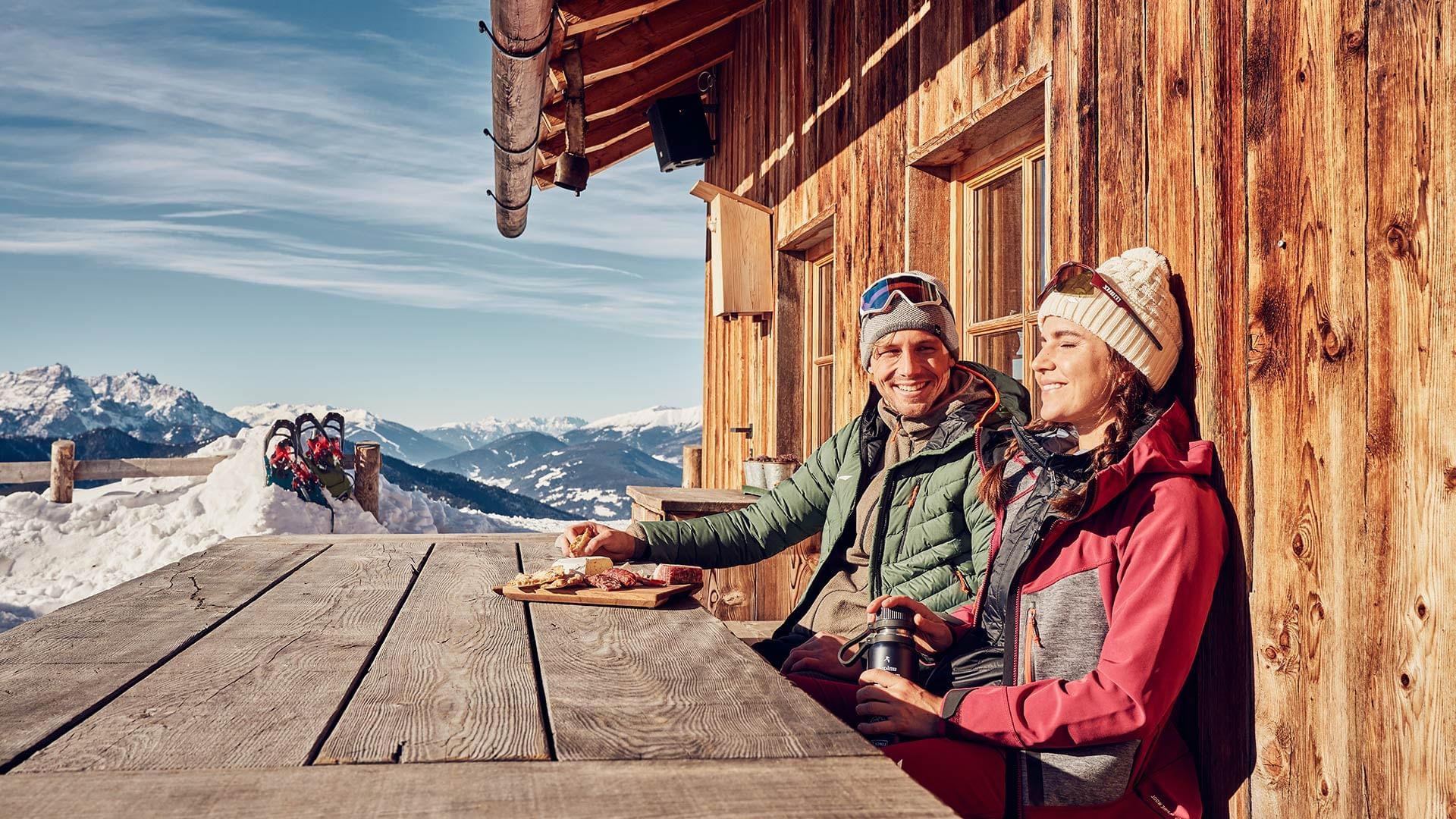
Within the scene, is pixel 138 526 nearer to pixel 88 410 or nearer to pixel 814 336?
pixel 814 336

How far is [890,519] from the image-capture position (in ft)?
8.07

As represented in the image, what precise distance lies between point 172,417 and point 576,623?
21524 cm

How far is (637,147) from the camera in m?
8.40

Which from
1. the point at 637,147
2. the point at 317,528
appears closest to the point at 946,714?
the point at 637,147

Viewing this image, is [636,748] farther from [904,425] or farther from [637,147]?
[637,147]

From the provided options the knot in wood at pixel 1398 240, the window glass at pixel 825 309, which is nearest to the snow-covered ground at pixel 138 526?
the window glass at pixel 825 309

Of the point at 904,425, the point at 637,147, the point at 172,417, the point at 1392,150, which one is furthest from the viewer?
the point at 172,417

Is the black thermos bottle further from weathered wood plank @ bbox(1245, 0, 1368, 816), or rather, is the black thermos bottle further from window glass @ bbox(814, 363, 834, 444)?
window glass @ bbox(814, 363, 834, 444)

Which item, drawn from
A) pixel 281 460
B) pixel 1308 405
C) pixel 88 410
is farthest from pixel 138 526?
pixel 88 410

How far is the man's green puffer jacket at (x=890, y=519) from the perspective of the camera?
231 cm

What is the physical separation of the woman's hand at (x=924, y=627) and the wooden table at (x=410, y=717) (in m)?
0.32

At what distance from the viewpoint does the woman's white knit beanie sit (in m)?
1.82

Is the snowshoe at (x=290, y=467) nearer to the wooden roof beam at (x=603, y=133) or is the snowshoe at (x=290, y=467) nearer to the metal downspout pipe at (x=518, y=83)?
the wooden roof beam at (x=603, y=133)

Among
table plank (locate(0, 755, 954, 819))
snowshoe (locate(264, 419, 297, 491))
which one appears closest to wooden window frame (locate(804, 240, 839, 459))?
table plank (locate(0, 755, 954, 819))
